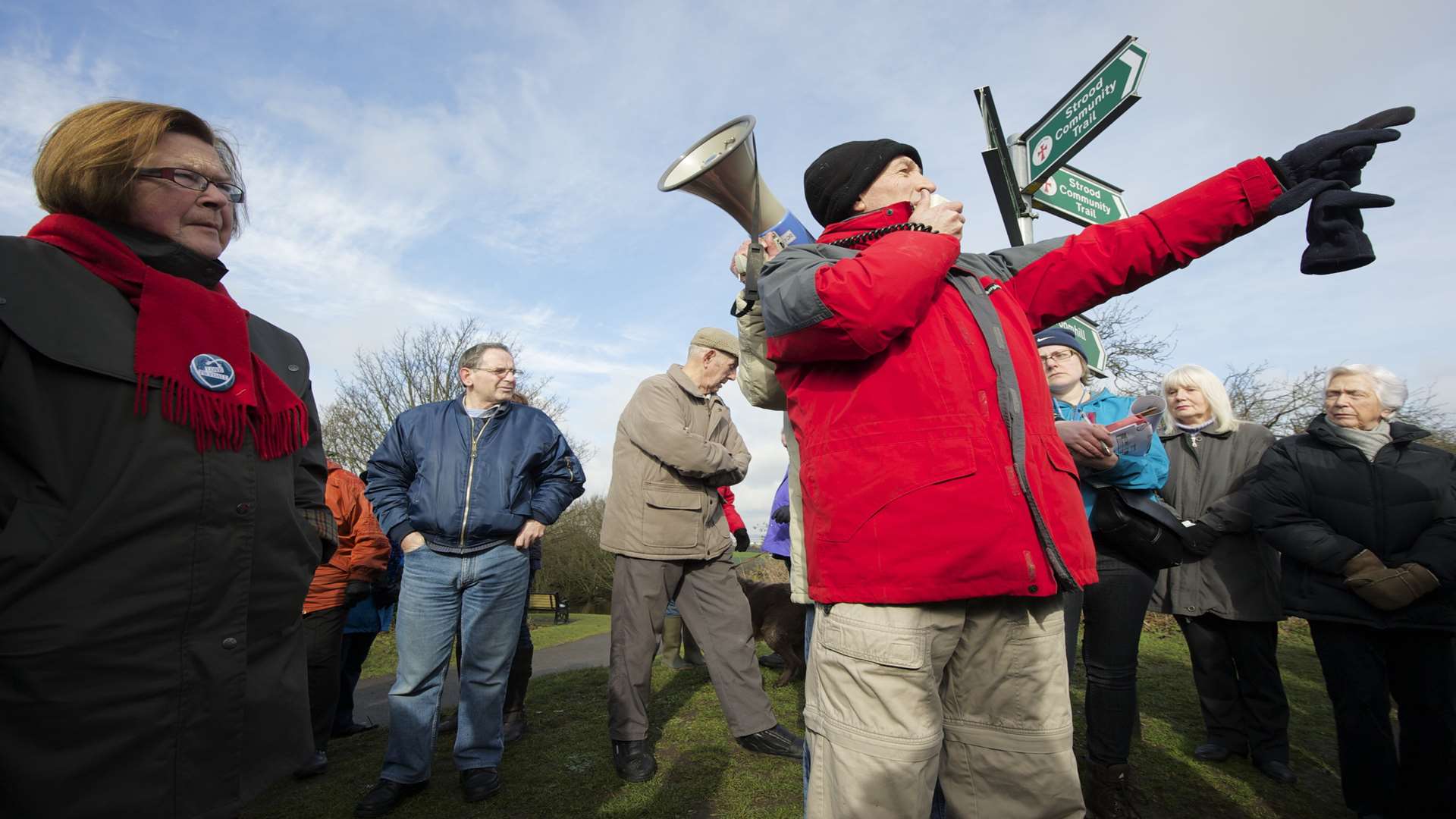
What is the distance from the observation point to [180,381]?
1455mm

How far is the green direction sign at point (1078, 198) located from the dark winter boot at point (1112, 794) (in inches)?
105

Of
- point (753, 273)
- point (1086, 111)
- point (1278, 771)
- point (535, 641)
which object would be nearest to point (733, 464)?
point (753, 273)

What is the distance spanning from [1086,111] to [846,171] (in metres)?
2.30

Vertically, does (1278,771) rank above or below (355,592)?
below

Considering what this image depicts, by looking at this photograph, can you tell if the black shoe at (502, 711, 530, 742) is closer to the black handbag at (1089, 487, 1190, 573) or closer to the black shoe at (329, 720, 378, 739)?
the black shoe at (329, 720, 378, 739)

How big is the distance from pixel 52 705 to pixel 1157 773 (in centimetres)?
420

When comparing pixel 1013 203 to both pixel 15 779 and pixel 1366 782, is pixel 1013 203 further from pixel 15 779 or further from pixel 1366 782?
pixel 15 779

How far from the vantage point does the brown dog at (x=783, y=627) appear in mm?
5391

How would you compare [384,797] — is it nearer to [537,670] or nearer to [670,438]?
[670,438]

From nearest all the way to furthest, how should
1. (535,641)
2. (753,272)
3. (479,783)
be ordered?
(753,272), (479,783), (535,641)

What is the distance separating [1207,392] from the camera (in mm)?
4230

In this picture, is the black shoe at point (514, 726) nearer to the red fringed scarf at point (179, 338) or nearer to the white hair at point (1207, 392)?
the red fringed scarf at point (179, 338)

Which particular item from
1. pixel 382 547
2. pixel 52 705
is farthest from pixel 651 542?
pixel 52 705

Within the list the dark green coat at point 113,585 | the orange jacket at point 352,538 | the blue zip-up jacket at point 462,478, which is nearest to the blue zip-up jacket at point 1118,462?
the blue zip-up jacket at point 462,478
